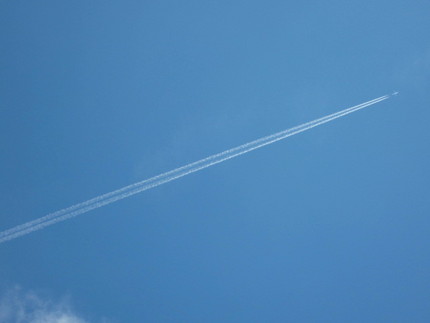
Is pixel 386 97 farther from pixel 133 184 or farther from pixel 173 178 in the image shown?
pixel 133 184

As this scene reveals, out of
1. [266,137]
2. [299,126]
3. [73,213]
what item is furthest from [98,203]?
[299,126]

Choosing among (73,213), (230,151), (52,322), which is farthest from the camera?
(230,151)

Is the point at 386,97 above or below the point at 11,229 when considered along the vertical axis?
above

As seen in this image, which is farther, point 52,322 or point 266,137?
point 266,137

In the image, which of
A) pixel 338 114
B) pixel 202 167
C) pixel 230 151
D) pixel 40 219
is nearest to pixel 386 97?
pixel 338 114

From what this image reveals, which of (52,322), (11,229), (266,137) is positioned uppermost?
(266,137)

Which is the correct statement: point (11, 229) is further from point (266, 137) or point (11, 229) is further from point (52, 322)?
point (266, 137)

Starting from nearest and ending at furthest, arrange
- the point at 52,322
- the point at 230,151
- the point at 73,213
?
the point at 52,322 → the point at 73,213 → the point at 230,151

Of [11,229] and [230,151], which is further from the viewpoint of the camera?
[230,151]
